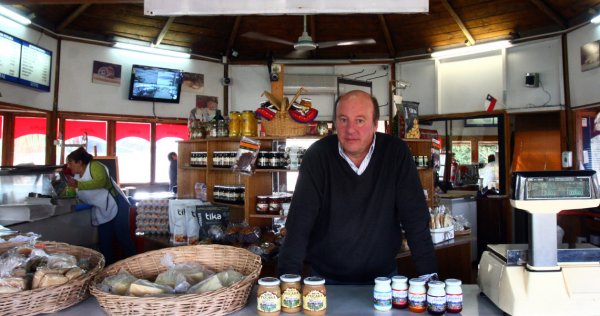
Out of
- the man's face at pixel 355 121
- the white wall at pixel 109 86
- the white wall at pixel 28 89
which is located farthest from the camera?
the white wall at pixel 109 86

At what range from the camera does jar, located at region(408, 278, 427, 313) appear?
4.54 feet

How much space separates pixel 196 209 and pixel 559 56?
6.25 meters

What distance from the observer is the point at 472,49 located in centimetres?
798

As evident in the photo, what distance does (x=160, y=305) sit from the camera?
1.26m

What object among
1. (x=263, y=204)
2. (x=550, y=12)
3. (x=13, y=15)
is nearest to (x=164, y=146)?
(x=13, y=15)

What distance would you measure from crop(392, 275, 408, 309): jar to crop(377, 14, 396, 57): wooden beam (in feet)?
22.7

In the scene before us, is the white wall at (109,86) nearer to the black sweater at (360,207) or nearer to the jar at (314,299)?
the black sweater at (360,207)

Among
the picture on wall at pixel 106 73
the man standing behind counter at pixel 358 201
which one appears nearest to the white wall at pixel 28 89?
the picture on wall at pixel 106 73

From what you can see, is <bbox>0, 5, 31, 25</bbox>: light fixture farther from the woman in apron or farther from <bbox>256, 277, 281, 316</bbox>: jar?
<bbox>256, 277, 281, 316</bbox>: jar

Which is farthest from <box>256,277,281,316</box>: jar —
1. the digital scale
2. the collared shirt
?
the collared shirt

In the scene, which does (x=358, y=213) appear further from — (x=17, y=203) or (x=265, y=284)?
(x=17, y=203)

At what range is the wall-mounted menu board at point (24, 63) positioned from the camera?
600 centimetres

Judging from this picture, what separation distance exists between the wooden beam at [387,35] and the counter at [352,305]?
677cm

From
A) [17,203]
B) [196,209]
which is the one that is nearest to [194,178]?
[196,209]
